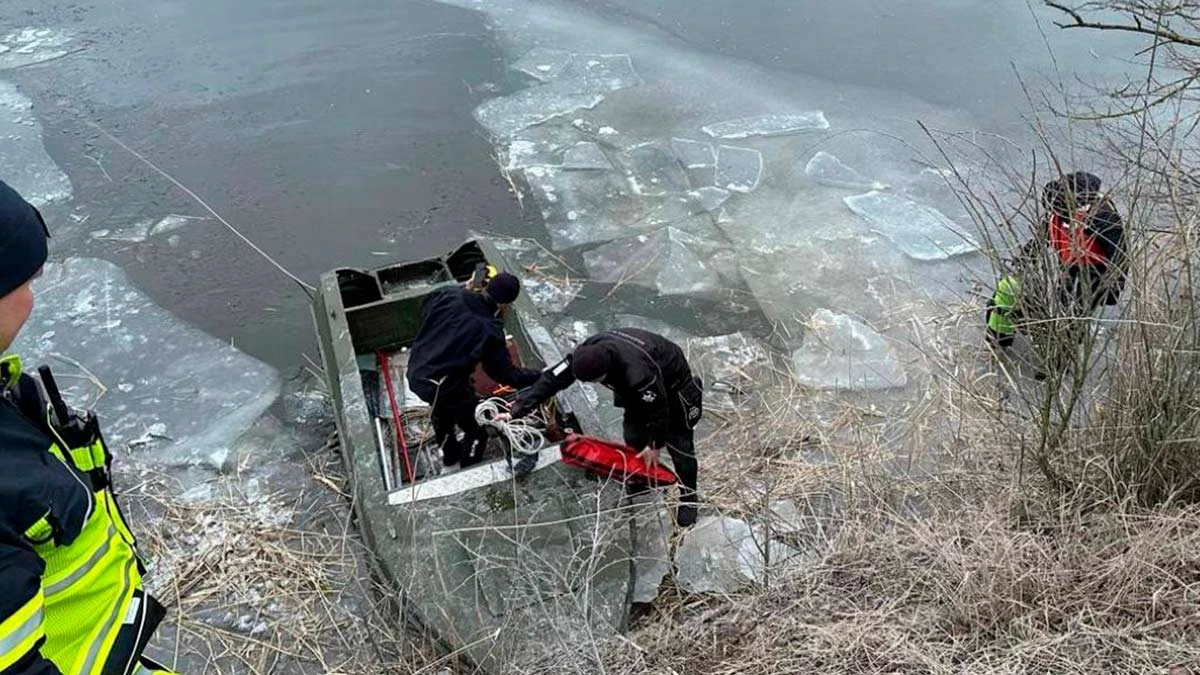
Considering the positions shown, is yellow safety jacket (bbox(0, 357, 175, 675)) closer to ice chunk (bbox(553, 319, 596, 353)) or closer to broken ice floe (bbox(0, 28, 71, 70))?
ice chunk (bbox(553, 319, 596, 353))

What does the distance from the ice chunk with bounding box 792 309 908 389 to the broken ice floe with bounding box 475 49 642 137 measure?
3.76 m

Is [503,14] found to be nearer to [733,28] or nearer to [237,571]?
[733,28]

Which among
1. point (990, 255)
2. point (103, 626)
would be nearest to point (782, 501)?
point (990, 255)

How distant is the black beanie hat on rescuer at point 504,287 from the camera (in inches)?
178

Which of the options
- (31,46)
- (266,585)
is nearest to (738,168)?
(266,585)

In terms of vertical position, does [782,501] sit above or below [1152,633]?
below

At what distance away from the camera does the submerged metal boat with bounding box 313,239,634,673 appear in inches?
142

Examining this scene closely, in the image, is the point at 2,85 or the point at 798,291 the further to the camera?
the point at 2,85

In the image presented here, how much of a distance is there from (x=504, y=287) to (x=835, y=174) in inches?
172

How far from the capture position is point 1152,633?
2.78 metres

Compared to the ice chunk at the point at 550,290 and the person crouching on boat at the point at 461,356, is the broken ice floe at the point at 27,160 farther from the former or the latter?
the person crouching on boat at the point at 461,356

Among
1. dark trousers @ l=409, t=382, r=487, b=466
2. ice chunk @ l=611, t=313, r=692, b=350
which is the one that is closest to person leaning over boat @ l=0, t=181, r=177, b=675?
dark trousers @ l=409, t=382, r=487, b=466

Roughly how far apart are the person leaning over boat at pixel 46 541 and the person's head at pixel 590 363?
221 centimetres

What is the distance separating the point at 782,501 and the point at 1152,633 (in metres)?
1.88
